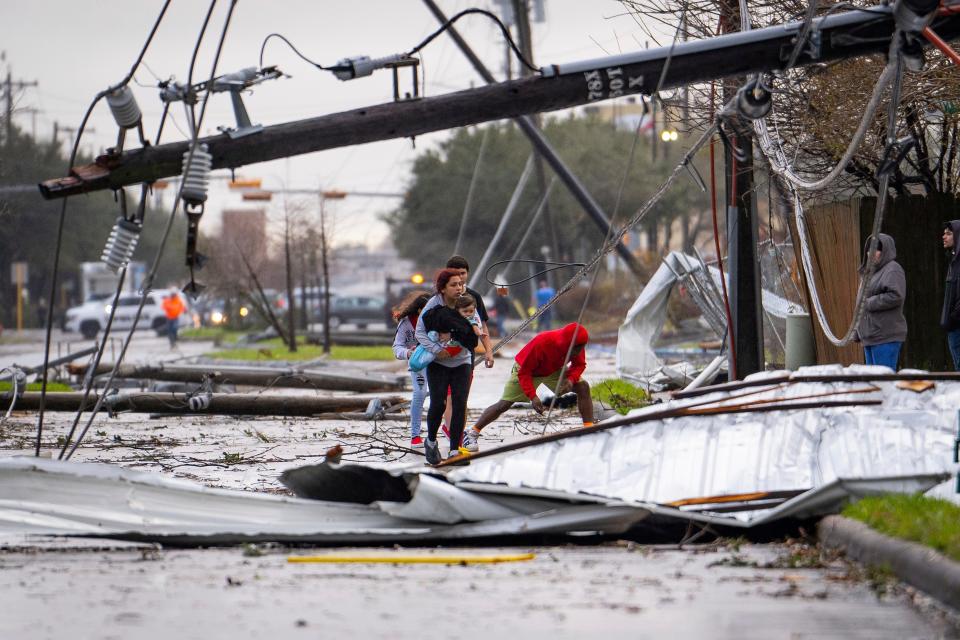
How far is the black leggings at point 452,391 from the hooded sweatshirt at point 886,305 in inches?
150

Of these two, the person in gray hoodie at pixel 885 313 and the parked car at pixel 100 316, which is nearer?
the person in gray hoodie at pixel 885 313

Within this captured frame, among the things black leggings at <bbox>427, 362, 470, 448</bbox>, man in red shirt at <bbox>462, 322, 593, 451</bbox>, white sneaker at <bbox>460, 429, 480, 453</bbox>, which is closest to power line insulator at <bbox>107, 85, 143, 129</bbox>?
black leggings at <bbox>427, 362, 470, 448</bbox>

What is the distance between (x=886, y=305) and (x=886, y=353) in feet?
1.51

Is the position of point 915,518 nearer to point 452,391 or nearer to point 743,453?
point 743,453

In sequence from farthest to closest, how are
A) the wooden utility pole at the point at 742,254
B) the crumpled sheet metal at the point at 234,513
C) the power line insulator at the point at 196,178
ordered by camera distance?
the wooden utility pole at the point at 742,254, the power line insulator at the point at 196,178, the crumpled sheet metal at the point at 234,513

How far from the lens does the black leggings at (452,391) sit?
1138cm

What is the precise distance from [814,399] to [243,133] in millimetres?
4044

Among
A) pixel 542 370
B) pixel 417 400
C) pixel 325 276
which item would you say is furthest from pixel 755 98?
pixel 325 276

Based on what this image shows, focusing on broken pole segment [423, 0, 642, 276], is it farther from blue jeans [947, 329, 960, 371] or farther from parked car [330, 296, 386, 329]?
parked car [330, 296, 386, 329]

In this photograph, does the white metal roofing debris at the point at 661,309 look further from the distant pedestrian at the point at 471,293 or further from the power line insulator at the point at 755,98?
the power line insulator at the point at 755,98

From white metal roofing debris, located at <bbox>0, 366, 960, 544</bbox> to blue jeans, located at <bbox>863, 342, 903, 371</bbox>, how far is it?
4.31m

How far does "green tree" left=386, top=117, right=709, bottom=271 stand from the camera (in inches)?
2462

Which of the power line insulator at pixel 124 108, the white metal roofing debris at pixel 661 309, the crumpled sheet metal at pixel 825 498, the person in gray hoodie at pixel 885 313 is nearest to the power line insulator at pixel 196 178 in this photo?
the power line insulator at pixel 124 108

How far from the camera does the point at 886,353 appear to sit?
1254 cm
